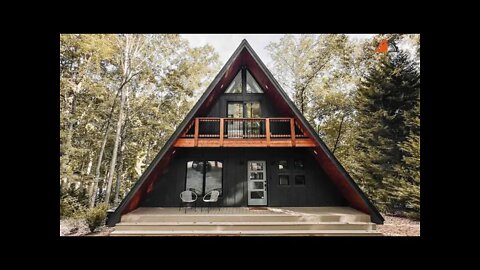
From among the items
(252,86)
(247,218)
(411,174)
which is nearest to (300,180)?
(247,218)

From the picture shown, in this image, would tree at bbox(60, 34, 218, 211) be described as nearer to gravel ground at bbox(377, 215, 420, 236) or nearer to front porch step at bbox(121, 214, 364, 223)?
front porch step at bbox(121, 214, 364, 223)

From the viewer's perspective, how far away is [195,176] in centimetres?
790

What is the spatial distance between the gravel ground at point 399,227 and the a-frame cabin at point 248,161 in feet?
3.26

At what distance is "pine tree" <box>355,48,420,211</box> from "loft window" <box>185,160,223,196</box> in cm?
806

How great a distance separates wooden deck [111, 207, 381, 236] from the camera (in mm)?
5777

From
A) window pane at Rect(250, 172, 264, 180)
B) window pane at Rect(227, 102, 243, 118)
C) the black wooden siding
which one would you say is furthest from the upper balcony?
window pane at Rect(250, 172, 264, 180)

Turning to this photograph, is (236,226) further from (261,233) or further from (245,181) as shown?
(245,181)

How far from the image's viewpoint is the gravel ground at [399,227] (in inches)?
250

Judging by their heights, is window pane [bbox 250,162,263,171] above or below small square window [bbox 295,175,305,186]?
above

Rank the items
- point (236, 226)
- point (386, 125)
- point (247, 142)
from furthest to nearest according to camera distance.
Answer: point (386, 125)
point (247, 142)
point (236, 226)

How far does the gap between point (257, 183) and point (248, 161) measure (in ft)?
3.26
